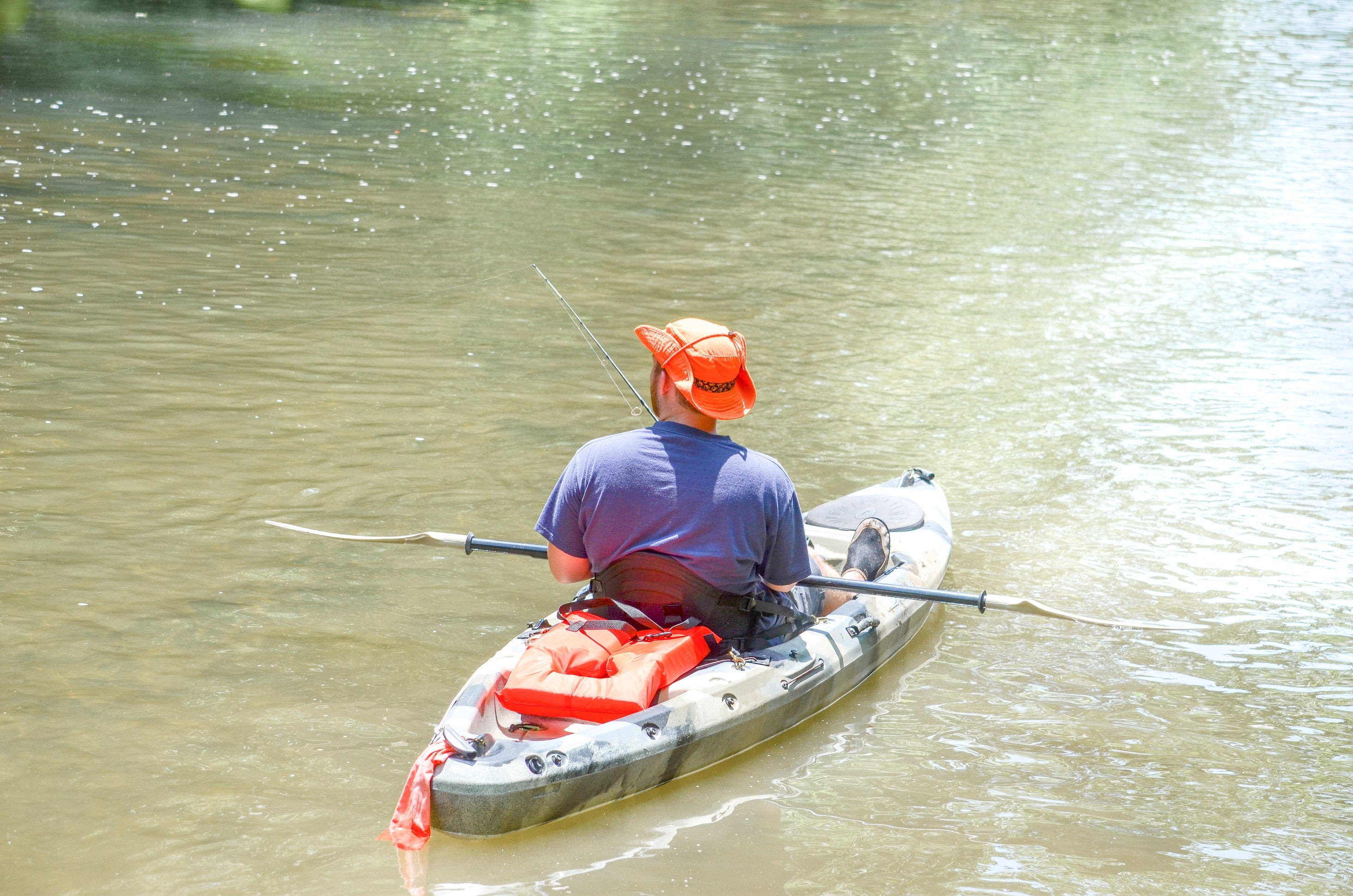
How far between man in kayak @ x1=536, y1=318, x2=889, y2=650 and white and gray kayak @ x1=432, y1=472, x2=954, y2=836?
310mm

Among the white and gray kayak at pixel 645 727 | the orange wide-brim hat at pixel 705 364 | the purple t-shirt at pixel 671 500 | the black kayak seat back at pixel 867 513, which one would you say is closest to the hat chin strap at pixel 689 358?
the orange wide-brim hat at pixel 705 364

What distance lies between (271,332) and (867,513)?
179 inches

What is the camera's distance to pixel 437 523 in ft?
21.6

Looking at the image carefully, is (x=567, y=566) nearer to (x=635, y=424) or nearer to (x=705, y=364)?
(x=705, y=364)

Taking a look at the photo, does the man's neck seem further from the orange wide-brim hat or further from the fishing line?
the fishing line

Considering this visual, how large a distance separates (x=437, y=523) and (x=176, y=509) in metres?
1.17

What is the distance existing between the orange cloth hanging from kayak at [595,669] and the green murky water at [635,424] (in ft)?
1.16

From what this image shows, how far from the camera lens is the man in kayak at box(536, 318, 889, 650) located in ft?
14.4

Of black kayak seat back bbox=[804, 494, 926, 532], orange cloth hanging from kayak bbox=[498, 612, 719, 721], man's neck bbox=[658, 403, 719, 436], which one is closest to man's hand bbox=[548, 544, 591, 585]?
orange cloth hanging from kayak bbox=[498, 612, 719, 721]

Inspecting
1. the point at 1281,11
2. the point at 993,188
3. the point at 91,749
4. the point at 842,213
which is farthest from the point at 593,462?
the point at 1281,11

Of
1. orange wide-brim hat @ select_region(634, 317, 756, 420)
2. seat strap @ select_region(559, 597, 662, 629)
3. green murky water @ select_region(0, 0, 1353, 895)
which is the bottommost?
green murky water @ select_region(0, 0, 1353, 895)

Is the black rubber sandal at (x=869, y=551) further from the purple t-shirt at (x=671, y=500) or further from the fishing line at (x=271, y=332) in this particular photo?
the fishing line at (x=271, y=332)

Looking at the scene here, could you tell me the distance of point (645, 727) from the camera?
4.37m

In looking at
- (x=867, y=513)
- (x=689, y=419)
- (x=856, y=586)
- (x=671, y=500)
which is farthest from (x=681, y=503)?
(x=867, y=513)
